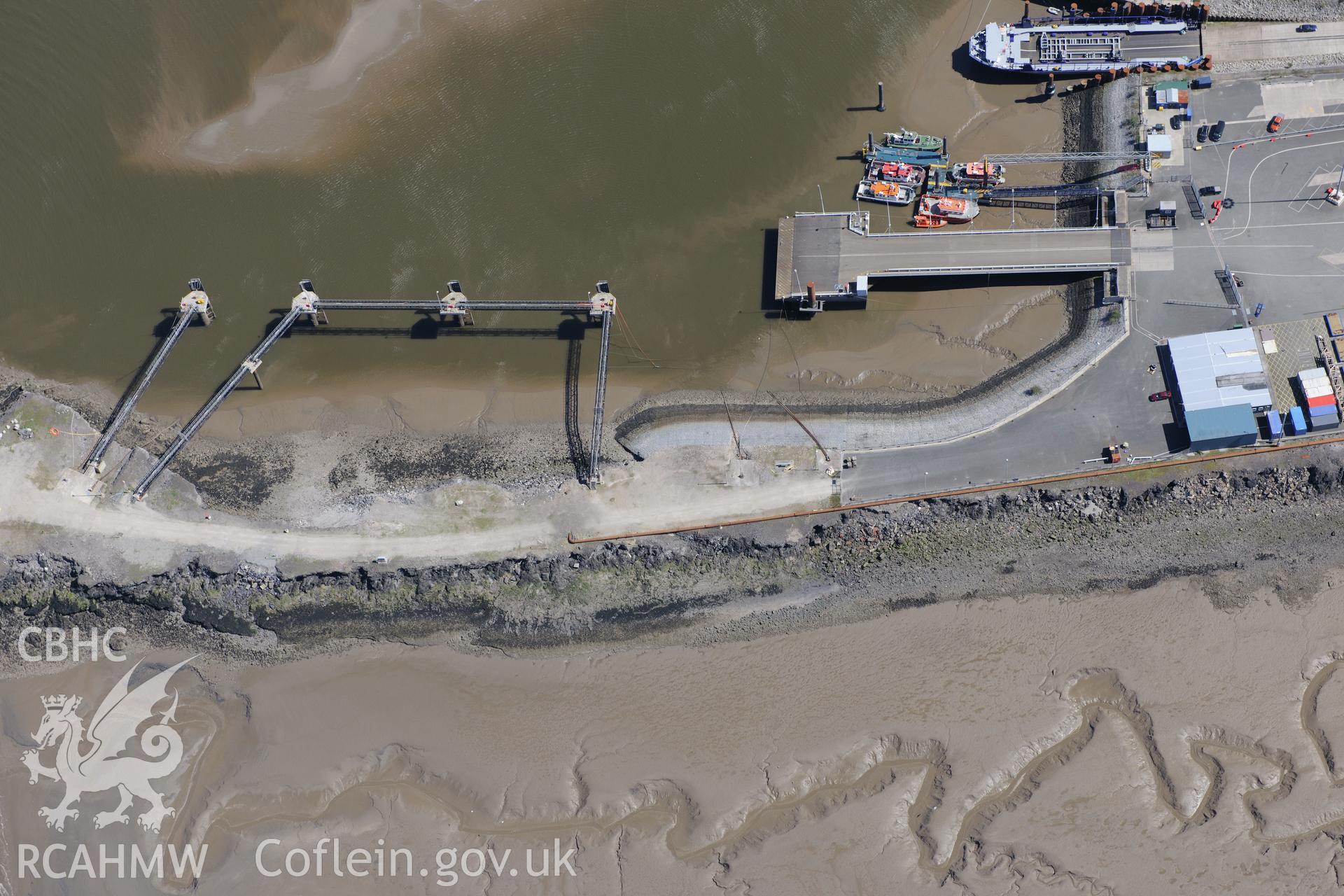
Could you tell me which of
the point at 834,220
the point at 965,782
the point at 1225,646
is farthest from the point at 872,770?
the point at 834,220

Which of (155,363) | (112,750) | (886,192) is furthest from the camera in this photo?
(886,192)

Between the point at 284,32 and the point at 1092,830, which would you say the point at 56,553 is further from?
the point at 1092,830

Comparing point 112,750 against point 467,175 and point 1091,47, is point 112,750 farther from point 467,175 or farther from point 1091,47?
point 1091,47

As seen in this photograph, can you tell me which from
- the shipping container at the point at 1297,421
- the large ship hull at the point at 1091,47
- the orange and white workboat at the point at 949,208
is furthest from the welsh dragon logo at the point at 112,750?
the shipping container at the point at 1297,421

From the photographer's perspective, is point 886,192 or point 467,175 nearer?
point 886,192

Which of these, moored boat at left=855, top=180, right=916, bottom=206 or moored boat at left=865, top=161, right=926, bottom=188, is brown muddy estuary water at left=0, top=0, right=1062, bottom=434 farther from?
moored boat at left=865, top=161, right=926, bottom=188

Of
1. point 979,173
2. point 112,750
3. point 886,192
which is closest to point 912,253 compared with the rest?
point 886,192

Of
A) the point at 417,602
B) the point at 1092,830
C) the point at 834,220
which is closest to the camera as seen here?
the point at 1092,830
